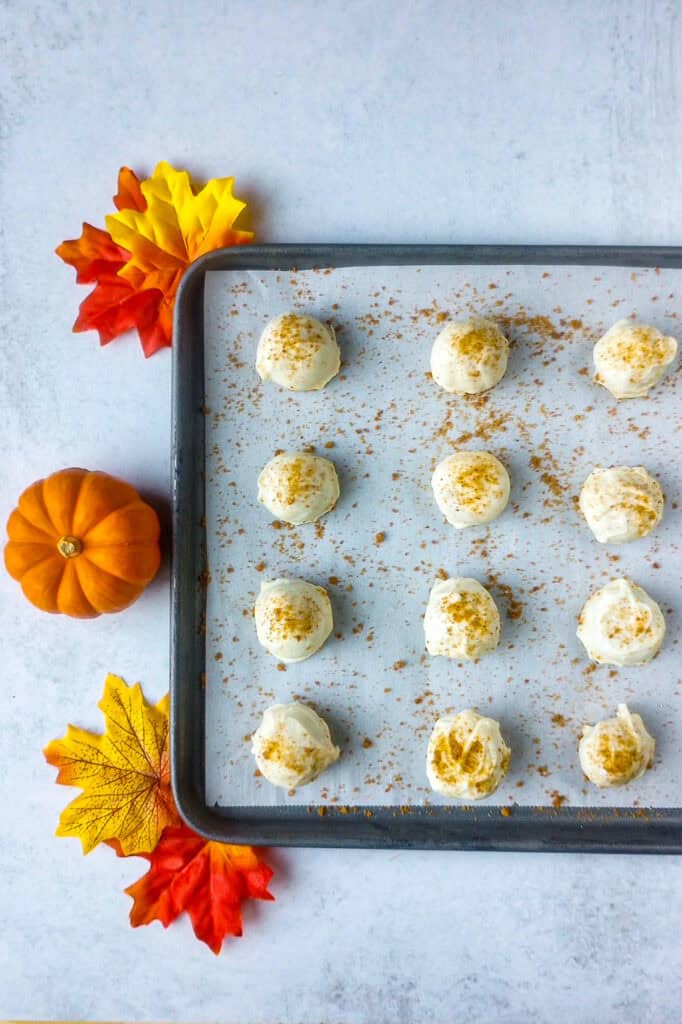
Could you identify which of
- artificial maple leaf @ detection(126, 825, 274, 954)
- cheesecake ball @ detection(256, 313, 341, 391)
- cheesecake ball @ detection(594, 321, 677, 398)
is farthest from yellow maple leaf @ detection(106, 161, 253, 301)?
artificial maple leaf @ detection(126, 825, 274, 954)

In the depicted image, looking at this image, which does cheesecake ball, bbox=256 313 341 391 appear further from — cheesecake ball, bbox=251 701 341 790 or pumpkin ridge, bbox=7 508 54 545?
cheesecake ball, bbox=251 701 341 790

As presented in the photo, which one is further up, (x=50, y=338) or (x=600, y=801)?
(x=50, y=338)

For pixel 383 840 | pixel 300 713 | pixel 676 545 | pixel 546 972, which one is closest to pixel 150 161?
pixel 300 713

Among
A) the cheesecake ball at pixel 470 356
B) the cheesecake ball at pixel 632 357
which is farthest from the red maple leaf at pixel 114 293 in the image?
the cheesecake ball at pixel 632 357

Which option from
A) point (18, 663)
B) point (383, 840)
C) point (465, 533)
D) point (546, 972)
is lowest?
point (546, 972)

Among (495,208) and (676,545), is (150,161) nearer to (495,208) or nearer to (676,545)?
(495,208)

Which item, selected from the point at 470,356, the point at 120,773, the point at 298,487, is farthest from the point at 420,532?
the point at 120,773
